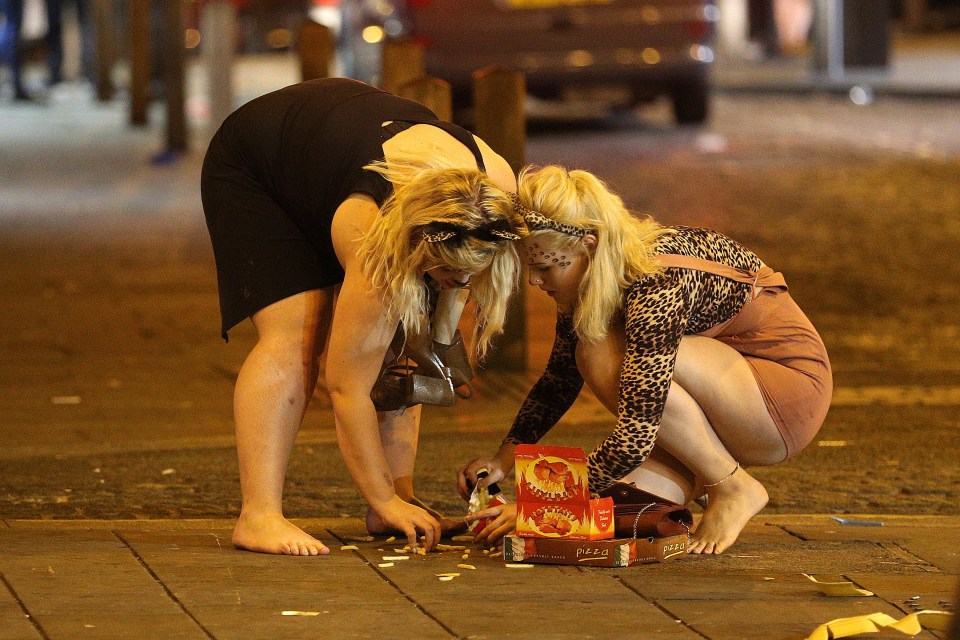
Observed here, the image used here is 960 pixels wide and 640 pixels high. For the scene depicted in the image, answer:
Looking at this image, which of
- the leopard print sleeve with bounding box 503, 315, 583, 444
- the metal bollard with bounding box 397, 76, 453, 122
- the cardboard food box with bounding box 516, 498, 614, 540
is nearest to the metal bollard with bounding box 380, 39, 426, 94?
the metal bollard with bounding box 397, 76, 453, 122

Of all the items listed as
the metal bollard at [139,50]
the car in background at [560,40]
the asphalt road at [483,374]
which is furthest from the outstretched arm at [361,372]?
the metal bollard at [139,50]

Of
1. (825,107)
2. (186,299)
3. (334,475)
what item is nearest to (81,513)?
(334,475)

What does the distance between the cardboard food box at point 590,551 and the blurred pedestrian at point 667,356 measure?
12 cm

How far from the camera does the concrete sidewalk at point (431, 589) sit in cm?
326

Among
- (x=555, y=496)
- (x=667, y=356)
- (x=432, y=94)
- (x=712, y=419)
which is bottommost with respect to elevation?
(x=555, y=496)

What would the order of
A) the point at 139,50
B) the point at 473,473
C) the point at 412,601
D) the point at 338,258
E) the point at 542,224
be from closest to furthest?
1. the point at 412,601
2. the point at 542,224
3. the point at 338,258
4. the point at 473,473
5. the point at 139,50

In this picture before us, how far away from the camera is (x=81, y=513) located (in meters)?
4.43

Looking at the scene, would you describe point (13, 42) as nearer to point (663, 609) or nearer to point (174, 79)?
point (174, 79)

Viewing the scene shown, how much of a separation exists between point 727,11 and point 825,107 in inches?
500

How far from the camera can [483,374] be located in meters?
→ 6.27

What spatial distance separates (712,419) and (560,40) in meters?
9.95

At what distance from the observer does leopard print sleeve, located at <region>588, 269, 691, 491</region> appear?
368 centimetres

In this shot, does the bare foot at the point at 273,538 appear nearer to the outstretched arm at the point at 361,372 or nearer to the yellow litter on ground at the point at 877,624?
the outstretched arm at the point at 361,372

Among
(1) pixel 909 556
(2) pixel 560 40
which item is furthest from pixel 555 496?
(2) pixel 560 40
